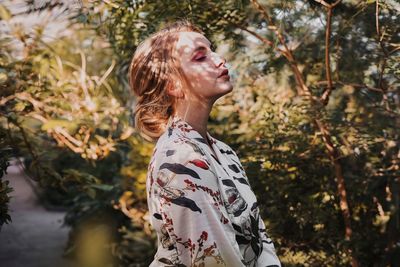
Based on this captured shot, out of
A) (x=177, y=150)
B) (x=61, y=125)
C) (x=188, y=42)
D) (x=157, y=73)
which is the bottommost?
(x=61, y=125)

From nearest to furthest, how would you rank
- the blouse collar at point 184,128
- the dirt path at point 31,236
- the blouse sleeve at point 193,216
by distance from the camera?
the blouse sleeve at point 193,216 → the blouse collar at point 184,128 → the dirt path at point 31,236

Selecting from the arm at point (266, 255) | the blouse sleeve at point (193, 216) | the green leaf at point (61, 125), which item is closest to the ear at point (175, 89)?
the blouse sleeve at point (193, 216)

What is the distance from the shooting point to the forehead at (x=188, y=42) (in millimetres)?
1505

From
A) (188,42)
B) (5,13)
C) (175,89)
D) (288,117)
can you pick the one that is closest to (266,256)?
(175,89)

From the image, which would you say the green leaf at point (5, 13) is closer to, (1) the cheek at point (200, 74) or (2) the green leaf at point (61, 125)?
(2) the green leaf at point (61, 125)

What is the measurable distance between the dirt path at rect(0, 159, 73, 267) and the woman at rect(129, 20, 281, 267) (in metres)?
3.19

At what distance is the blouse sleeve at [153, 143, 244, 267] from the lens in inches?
45.9

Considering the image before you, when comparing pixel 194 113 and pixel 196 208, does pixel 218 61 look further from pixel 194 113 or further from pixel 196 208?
pixel 196 208

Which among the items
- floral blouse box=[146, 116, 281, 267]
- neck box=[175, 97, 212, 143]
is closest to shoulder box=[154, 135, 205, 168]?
floral blouse box=[146, 116, 281, 267]

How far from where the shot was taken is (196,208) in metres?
1.17

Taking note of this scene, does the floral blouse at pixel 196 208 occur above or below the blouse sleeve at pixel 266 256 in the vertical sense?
above

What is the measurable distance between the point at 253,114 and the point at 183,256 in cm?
227

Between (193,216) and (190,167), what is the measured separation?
13 cm

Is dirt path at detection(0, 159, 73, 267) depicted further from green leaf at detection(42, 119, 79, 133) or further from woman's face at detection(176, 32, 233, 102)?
woman's face at detection(176, 32, 233, 102)
